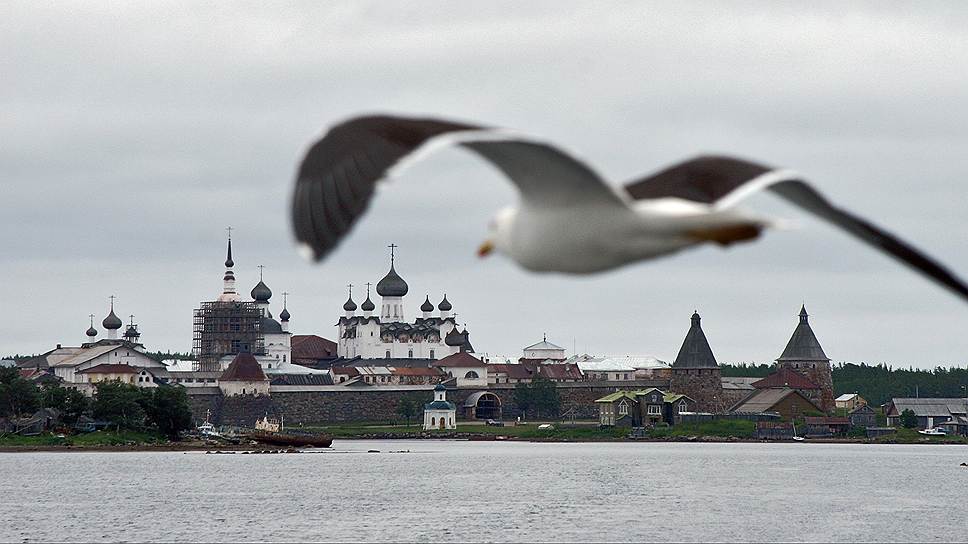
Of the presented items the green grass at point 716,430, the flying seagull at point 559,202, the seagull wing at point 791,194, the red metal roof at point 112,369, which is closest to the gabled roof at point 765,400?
the green grass at point 716,430

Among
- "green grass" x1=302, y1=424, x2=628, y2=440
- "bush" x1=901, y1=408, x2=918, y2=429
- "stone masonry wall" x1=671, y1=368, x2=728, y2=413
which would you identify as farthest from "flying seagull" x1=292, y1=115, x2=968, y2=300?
"stone masonry wall" x1=671, y1=368, x2=728, y2=413

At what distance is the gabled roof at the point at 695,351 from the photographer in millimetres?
122375

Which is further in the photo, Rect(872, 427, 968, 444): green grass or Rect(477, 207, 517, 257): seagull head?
Rect(872, 427, 968, 444): green grass

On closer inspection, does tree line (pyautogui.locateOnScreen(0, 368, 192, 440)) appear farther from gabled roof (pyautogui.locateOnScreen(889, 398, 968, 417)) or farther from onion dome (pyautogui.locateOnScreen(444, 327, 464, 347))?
onion dome (pyautogui.locateOnScreen(444, 327, 464, 347))

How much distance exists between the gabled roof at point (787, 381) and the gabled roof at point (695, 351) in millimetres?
4238

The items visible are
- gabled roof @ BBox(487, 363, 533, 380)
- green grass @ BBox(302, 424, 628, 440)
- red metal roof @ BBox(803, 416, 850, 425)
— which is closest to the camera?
green grass @ BBox(302, 424, 628, 440)

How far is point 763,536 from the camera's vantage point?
1709 inches

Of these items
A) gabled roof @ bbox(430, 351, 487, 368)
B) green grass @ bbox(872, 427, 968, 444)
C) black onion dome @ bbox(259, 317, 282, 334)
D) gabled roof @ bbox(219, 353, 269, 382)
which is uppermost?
black onion dome @ bbox(259, 317, 282, 334)

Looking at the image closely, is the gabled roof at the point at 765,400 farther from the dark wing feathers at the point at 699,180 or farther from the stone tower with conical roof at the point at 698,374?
the dark wing feathers at the point at 699,180

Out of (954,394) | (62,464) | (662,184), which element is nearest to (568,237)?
(662,184)

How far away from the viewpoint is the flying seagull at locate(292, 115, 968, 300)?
19.5 ft

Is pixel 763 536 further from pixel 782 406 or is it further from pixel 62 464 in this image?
pixel 782 406

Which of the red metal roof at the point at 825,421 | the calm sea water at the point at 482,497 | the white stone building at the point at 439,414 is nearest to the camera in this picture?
the calm sea water at the point at 482,497

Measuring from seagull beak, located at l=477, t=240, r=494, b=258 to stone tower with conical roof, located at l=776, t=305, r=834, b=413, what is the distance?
118 metres
